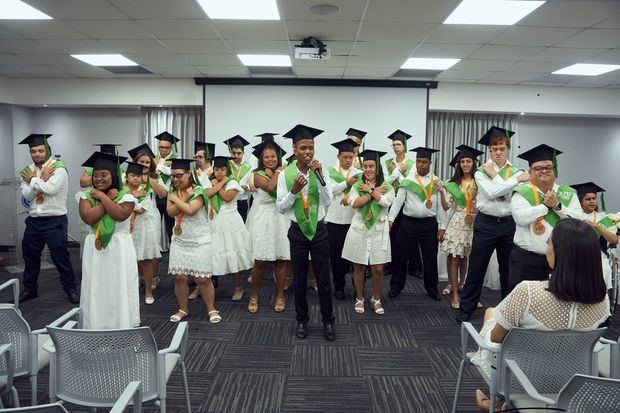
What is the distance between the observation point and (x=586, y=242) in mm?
1684

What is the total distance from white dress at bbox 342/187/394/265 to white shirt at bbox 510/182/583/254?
1220mm

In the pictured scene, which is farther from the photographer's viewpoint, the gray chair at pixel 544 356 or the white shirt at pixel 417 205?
the white shirt at pixel 417 205

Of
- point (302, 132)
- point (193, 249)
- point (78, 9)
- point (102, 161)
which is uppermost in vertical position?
point (78, 9)

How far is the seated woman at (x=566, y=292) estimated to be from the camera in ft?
5.56

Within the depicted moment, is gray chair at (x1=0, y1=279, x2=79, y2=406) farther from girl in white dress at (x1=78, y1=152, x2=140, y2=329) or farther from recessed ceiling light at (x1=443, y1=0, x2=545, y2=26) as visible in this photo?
recessed ceiling light at (x1=443, y1=0, x2=545, y2=26)

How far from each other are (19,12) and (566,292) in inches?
202

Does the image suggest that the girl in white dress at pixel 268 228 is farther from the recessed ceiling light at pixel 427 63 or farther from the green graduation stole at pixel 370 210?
the recessed ceiling light at pixel 427 63

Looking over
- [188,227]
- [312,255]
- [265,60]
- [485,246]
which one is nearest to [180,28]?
[265,60]

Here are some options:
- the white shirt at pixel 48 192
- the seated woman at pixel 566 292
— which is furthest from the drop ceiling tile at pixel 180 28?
the seated woman at pixel 566 292

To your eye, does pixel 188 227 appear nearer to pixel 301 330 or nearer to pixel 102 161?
pixel 102 161

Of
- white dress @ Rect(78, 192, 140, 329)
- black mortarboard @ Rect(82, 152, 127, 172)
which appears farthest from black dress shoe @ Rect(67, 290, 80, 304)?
black mortarboard @ Rect(82, 152, 127, 172)

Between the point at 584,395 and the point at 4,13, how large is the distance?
17.9 ft

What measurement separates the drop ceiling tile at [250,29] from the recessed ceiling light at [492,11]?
177cm

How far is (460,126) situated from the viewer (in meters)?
7.98
